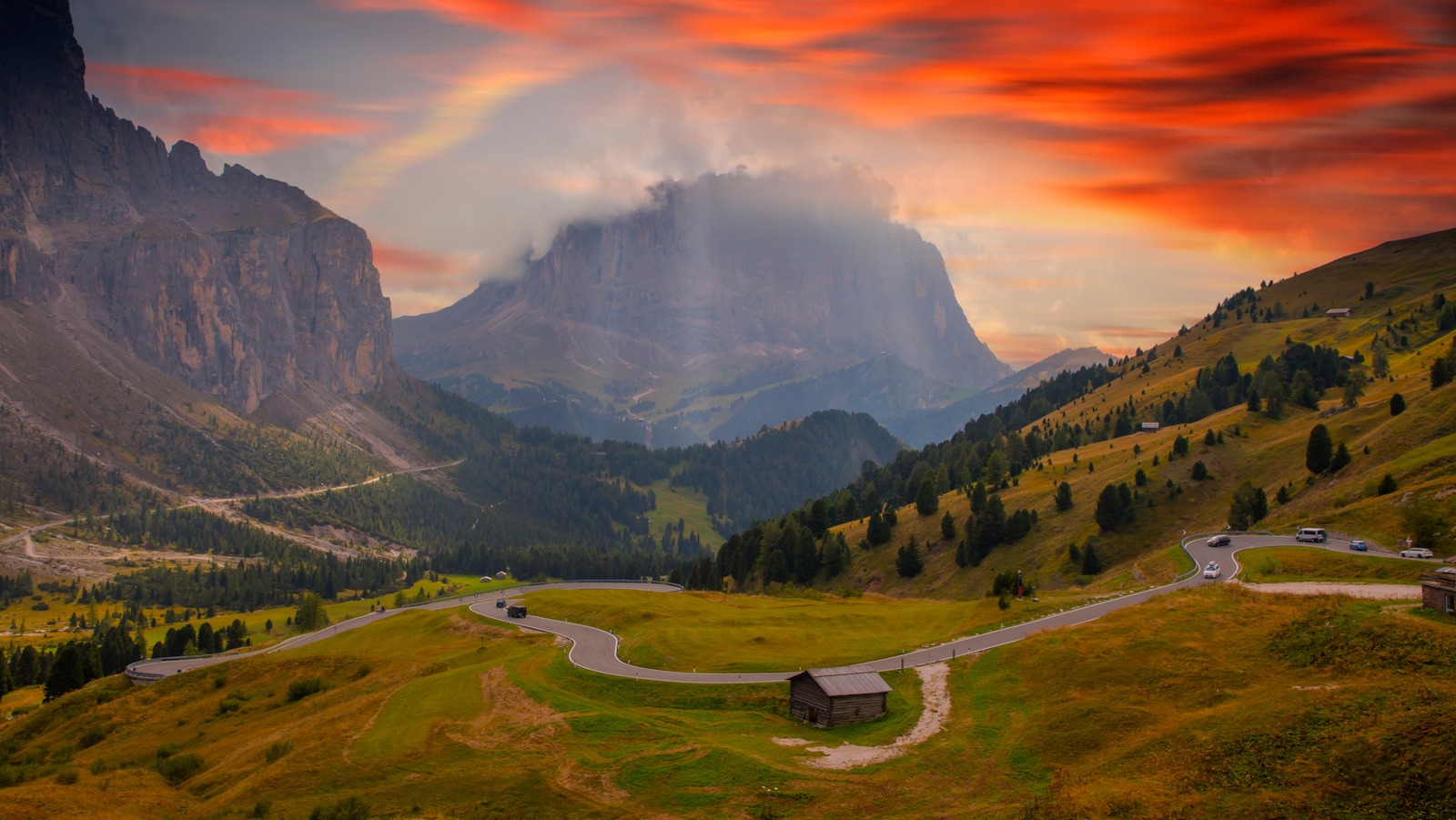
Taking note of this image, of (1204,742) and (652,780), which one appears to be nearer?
(1204,742)

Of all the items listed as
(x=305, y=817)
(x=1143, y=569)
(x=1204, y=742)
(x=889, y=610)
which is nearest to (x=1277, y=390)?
(x=1143, y=569)

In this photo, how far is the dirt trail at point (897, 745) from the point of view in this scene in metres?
53.1

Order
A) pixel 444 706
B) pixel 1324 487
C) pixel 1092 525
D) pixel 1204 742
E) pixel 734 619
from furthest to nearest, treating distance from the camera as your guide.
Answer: pixel 1092 525 < pixel 1324 487 < pixel 734 619 < pixel 444 706 < pixel 1204 742

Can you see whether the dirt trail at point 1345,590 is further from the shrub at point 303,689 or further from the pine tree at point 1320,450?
the shrub at point 303,689

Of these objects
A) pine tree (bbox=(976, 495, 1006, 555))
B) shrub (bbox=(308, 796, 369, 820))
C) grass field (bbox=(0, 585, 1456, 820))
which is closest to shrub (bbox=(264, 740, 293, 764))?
grass field (bbox=(0, 585, 1456, 820))

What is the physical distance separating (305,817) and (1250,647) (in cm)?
5899

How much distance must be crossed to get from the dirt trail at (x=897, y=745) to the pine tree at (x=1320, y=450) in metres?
91.8

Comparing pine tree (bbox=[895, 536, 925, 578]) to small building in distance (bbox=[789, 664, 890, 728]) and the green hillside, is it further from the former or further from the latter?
small building in distance (bbox=[789, 664, 890, 728])

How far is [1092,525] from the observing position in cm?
14312

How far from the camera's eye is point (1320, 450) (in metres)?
125

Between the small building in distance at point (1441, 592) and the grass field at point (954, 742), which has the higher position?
the small building in distance at point (1441, 592)

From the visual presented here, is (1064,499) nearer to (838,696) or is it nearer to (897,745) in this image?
(838,696)

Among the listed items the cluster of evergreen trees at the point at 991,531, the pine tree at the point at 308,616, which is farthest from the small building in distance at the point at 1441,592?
the pine tree at the point at 308,616

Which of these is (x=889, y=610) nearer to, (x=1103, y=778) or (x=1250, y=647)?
(x=1250, y=647)
